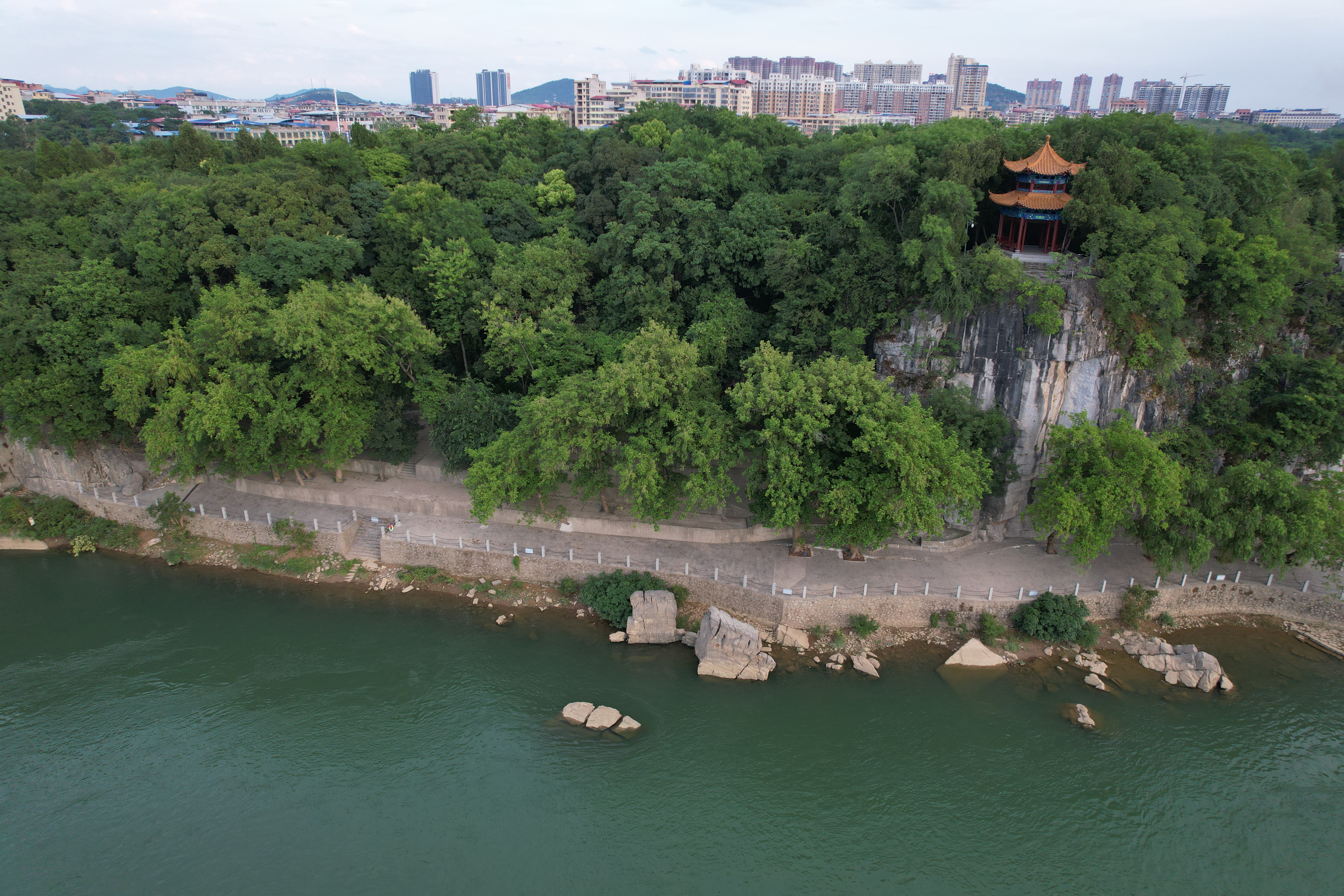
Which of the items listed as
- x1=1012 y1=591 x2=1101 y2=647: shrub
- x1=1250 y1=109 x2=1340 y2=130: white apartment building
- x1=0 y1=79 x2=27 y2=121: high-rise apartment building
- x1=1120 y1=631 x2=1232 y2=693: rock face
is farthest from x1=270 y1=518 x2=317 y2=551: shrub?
x1=1250 y1=109 x2=1340 y2=130: white apartment building

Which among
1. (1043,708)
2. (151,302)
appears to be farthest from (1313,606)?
(151,302)

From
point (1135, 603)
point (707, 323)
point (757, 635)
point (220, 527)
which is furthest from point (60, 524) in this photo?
point (1135, 603)

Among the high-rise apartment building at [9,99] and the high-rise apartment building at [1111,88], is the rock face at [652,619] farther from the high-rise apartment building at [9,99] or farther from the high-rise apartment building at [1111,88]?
the high-rise apartment building at [1111,88]

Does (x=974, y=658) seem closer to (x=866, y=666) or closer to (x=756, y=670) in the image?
(x=866, y=666)

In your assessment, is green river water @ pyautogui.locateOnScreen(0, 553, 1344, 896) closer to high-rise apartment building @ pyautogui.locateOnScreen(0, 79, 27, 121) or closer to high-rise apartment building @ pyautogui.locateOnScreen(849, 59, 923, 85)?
high-rise apartment building @ pyautogui.locateOnScreen(0, 79, 27, 121)

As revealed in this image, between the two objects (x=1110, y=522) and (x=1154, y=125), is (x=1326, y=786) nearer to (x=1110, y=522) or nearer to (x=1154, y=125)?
(x=1110, y=522)

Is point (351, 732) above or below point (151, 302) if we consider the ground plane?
below
